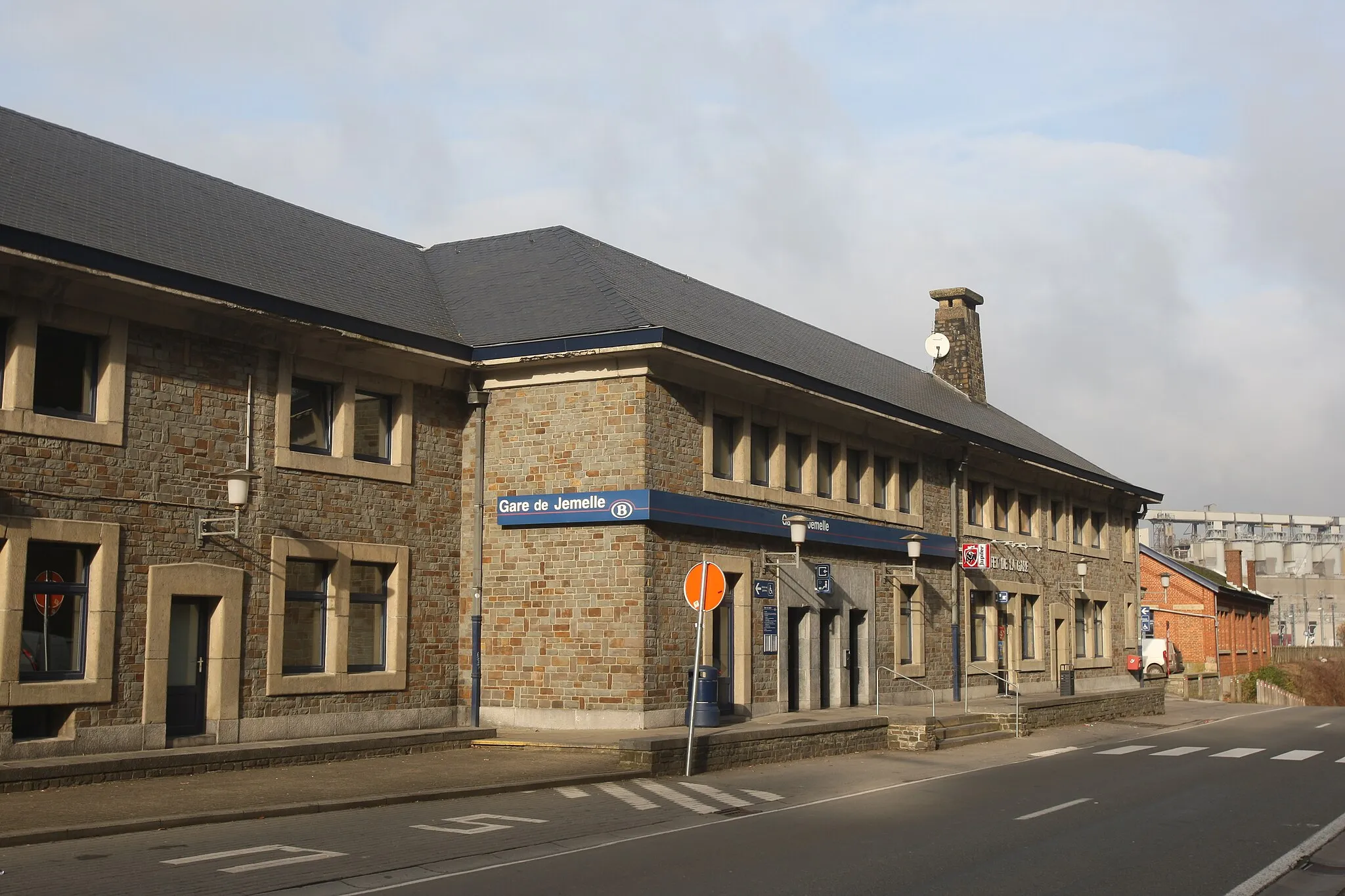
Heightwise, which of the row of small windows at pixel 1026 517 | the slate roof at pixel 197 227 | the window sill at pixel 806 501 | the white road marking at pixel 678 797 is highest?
the slate roof at pixel 197 227

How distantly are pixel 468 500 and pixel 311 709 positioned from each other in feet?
15.0

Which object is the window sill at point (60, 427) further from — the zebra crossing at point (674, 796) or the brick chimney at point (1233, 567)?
the brick chimney at point (1233, 567)

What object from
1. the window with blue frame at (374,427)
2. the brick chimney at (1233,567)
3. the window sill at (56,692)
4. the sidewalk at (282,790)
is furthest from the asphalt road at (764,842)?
the brick chimney at (1233,567)

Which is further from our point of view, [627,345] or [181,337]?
[627,345]

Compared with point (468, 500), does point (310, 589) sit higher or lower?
lower

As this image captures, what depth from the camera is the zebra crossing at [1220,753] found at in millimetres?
21828

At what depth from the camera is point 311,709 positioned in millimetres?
19250

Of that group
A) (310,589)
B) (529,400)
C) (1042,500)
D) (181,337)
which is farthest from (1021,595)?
(181,337)

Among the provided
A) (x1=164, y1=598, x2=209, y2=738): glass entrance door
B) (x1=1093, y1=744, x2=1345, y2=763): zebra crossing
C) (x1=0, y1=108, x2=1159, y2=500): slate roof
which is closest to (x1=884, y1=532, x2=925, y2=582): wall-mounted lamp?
(x1=0, y1=108, x2=1159, y2=500): slate roof

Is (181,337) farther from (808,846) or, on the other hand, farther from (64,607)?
(808,846)

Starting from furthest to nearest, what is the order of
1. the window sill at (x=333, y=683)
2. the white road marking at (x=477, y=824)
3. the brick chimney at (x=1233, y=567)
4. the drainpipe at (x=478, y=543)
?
the brick chimney at (x=1233, y=567), the drainpipe at (x=478, y=543), the window sill at (x=333, y=683), the white road marking at (x=477, y=824)

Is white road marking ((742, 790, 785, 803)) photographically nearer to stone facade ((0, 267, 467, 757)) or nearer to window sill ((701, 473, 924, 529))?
stone facade ((0, 267, 467, 757))

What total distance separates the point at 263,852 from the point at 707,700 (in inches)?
424

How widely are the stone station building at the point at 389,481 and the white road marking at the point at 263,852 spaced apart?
5989 mm
